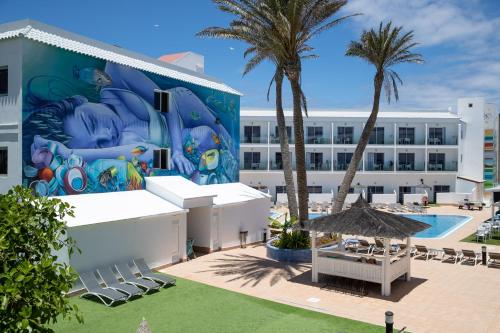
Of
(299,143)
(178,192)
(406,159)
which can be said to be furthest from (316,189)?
(178,192)

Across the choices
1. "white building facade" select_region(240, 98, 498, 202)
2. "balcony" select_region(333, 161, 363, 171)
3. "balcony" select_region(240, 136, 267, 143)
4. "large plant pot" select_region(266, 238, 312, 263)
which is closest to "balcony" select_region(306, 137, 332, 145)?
"white building facade" select_region(240, 98, 498, 202)

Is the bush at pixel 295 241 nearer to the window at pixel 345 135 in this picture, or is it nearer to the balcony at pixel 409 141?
the window at pixel 345 135

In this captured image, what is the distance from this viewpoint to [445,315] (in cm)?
1237

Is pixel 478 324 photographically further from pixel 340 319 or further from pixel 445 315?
pixel 340 319

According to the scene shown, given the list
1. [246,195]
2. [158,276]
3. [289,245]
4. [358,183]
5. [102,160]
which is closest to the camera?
[158,276]

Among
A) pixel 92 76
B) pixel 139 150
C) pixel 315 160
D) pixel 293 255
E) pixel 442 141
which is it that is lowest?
pixel 293 255

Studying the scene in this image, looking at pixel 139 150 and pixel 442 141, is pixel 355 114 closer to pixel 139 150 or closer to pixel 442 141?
pixel 442 141

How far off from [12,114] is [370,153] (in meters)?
38.5

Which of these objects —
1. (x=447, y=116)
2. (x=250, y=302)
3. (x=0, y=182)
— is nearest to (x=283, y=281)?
(x=250, y=302)

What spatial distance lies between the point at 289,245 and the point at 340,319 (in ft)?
25.0

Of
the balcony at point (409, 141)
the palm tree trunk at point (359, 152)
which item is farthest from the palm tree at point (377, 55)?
the balcony at point (409, 141)

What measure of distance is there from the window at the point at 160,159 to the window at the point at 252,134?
2581 centimetres

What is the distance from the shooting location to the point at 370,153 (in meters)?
46.9

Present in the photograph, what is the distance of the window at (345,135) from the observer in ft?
153
